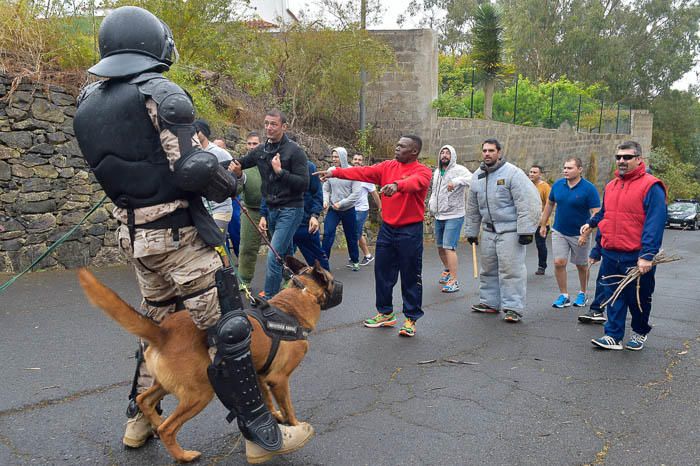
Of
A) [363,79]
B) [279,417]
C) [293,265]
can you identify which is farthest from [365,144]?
[279,417]

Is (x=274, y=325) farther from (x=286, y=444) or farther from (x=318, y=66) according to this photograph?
(x=318, y=66)

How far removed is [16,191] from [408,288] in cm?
606

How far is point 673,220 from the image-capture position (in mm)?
29297

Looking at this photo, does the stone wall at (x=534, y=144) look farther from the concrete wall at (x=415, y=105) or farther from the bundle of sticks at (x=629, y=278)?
the bundle of sticks at (x=629, y=278)

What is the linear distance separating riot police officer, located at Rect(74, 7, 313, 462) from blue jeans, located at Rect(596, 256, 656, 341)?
12.8 ft

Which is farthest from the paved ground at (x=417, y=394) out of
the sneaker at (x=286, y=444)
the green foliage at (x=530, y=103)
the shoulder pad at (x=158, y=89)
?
the green foliage at (x=530, y=103)

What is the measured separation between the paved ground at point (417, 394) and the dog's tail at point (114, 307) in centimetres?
93

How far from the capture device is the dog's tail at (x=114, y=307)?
117 inches

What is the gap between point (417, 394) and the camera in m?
4.78

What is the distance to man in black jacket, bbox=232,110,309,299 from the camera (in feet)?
22.2

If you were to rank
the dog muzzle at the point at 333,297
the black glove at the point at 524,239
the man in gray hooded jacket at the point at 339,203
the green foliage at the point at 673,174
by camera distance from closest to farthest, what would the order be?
the dog muzzle at the point at 333,297 → the black glove at the point at 524,239 → the man in gray hooded jacket at the point at 339,203 → the green foliage at the point at 673,174

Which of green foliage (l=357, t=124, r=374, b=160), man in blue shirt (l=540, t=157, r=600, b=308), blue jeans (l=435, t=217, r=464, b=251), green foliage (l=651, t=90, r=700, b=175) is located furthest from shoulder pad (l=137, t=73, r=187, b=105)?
green foliage (l=651, t=90, r=700, b=175)

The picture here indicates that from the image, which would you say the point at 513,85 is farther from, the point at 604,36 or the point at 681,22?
the point at 681,22

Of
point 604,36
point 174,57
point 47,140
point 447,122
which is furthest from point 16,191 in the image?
point 604,36
